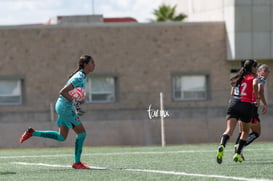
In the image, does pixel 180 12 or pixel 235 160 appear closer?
pixel 235 160

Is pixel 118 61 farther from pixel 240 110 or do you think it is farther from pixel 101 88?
pixel 240 110

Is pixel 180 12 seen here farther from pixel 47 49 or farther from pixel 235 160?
pixel 235 160

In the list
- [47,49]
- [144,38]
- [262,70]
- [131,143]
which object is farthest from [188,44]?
[262,70]

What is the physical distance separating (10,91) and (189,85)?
871 centimetres

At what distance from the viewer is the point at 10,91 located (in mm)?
45375

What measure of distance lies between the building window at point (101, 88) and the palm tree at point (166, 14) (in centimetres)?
1156

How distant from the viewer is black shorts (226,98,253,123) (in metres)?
15.8

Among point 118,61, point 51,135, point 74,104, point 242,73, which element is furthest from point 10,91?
point 74,104

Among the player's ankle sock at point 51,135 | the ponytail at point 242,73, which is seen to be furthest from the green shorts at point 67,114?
the ponytail at point 242,73

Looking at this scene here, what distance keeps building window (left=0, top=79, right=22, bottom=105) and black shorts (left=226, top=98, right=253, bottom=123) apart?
98.1 ft

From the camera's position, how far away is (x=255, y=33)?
45.5 m

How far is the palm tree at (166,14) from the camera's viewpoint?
187 feet

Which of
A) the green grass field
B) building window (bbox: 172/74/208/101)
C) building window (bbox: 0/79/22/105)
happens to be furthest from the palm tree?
the green grass field

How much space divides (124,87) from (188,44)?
3.70 metres
